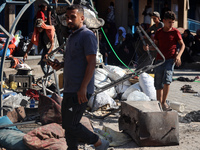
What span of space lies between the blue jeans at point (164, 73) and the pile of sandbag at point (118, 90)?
0.57 metres

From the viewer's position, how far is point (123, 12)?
57.5 ft

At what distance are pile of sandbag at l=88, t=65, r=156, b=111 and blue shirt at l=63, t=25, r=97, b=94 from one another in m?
3.02

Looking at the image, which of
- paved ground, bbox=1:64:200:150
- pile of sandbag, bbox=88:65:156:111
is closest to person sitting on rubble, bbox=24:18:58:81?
pile of sandbag, bbox=88:65:156:111

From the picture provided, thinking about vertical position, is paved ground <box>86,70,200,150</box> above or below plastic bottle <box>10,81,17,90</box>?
below

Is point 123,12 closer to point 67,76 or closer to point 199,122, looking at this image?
point 199,122

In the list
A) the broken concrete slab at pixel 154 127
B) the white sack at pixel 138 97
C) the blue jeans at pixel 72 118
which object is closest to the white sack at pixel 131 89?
the white sack at pixel 138 97

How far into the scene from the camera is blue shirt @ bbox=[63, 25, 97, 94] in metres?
3.55

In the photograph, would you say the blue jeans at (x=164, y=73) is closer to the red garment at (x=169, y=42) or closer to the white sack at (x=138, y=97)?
the red garment at (x=169, y=42)

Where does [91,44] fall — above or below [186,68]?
above

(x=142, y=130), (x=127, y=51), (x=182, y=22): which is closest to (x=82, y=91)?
(x=142, y=130)

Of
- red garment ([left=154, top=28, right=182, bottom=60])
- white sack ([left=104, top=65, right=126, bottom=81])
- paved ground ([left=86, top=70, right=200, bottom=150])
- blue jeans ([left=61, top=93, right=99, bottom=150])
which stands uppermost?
red garment ([left=154, top=28, right=182, bottom=60])

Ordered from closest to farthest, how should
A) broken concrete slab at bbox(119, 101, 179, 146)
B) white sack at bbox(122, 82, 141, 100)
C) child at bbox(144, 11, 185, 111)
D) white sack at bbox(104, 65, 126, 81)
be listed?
broken concrete slab at bbox(119, 101, 179, 146)
child at bbox(144, 11, 185, 111)
white sack at bbox(122, 82, 141, 100)
white sack at bbox(104, 65, 126, 81)

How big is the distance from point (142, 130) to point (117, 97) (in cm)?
353

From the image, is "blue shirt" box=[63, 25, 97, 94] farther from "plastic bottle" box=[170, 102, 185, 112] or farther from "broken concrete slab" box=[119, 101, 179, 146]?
"plastic bottle" box=[170, 102, 185, 112]
